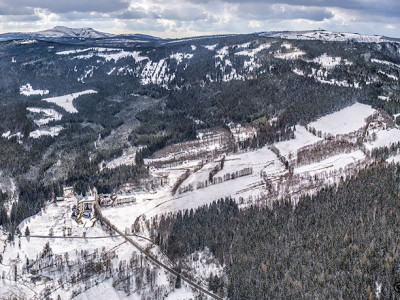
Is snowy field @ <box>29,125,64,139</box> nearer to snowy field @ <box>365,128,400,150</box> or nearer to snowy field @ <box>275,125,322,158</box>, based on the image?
snowy field @ <box>275,125,322,158</box>

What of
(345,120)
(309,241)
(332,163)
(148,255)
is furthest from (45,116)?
(309,241)

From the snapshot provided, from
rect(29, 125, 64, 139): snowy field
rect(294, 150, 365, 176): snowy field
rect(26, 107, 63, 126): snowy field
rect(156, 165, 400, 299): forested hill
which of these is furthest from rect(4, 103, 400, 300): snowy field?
rect(26, 107, 63, 126): snowy field

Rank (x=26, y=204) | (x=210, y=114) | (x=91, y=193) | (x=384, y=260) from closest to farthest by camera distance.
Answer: (x=384, y=260)
(x=26, y=204)
(x=91, y=193)
(x=210, y=114)

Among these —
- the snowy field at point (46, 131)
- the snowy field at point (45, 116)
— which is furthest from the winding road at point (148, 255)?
the snowy field at point (45, 116)

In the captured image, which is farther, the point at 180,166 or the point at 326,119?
the point at 326,119

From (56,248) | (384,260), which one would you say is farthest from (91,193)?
(384,260)

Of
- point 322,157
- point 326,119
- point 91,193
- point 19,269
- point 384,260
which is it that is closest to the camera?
point 384,260

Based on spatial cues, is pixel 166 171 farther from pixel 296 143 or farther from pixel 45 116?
pixel 45 116

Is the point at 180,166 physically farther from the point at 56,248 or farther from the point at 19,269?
the point at 19,269
